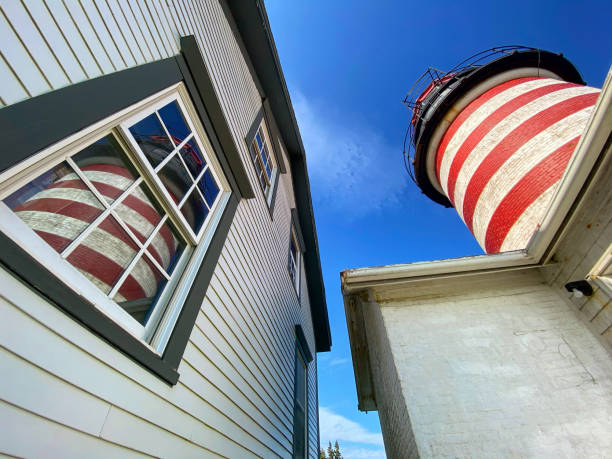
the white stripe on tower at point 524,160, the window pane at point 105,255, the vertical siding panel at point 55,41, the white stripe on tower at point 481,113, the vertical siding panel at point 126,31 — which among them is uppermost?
the white stripe on tower at point 481,113

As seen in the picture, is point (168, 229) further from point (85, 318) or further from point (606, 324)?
point (606, 324)

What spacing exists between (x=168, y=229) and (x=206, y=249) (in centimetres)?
43

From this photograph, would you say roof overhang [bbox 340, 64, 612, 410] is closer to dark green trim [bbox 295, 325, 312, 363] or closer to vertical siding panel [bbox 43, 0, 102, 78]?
dark green trim [bbox 295, 325, 312, 363]

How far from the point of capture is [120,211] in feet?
6.57

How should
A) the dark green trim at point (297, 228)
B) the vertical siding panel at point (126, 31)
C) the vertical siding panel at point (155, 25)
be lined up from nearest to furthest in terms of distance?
1. the vertical siding panel at point (126, 31)
2. the vertical siding panel at point (155, 25)
3. the dark green trim at point (297, 228)

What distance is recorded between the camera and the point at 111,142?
2012 millimetres

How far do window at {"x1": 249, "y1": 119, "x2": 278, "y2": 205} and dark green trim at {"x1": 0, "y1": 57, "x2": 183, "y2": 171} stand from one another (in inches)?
121

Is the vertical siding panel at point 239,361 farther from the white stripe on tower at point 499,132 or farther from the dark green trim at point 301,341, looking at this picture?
the white stripe on tower at point 499,132

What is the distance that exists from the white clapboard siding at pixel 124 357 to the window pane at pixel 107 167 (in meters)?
0.41

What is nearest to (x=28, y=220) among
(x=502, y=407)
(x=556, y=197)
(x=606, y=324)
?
(x=502, y=407)

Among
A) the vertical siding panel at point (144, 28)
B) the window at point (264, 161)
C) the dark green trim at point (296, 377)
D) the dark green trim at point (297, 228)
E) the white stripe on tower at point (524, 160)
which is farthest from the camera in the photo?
the dark green trim at point (297, 228)

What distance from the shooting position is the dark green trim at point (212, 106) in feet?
9.90

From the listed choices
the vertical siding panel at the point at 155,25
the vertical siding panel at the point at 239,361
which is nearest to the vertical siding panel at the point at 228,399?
the vertical siding panel at the point at 239,361

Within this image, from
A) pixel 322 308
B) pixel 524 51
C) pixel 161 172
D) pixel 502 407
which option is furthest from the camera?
pixel 322 308
